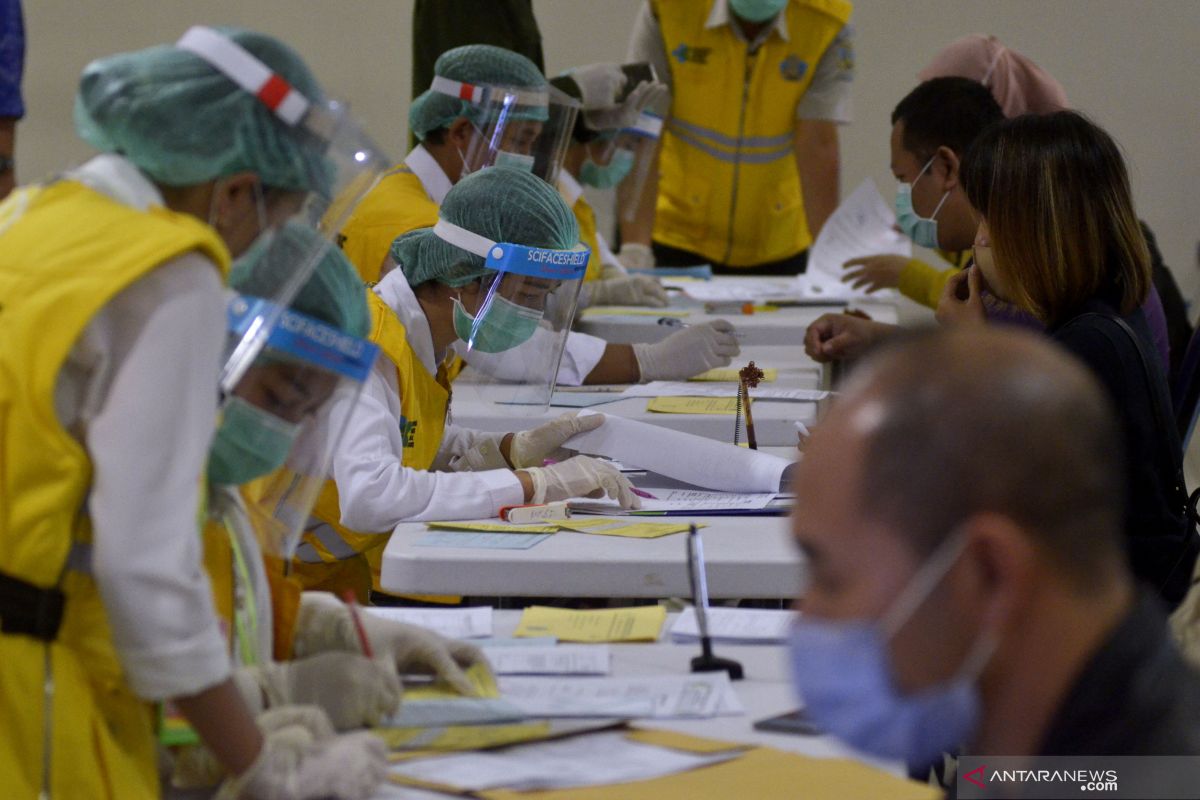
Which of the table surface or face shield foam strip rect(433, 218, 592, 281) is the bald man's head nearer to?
the table surface

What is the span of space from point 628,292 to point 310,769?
3145 millimetres

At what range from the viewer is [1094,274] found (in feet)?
7.02

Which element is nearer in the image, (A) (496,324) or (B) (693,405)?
(A) (496,324)

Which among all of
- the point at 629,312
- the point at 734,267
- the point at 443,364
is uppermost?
the point at 443,364

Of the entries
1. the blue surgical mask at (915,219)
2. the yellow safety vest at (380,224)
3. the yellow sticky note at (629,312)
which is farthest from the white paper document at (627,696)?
the yellow sticky note at (629,312)

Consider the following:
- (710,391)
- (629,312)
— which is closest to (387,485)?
(710,391)

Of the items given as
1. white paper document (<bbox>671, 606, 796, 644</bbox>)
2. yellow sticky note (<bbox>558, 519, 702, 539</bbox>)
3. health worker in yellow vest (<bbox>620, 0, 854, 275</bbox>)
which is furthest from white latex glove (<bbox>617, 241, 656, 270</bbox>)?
white paper document (<bbox>671, 606, 796, 644</bbox>)

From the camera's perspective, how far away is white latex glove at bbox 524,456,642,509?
2.24m

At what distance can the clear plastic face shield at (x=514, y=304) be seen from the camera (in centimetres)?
232

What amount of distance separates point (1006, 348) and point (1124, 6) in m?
6.04

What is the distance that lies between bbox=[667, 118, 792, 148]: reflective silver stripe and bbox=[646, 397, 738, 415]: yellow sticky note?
2187 mm

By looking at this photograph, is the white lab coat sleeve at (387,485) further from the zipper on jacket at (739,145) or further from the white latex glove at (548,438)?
the zipper on jacket at (739,145)

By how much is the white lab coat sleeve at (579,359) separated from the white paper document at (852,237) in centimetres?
143

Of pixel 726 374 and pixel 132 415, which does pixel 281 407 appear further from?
pixel 726 374
